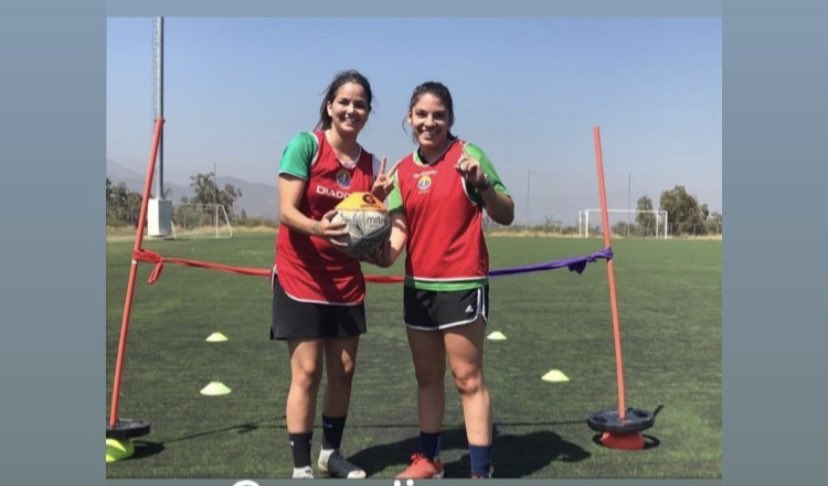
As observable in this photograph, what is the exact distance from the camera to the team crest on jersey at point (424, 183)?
401cm

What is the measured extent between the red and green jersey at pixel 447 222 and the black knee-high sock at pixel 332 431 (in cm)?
102

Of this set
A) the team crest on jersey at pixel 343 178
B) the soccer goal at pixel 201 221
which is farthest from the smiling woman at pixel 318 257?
the soccer goal at pixel 201 221

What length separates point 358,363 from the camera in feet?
24.9

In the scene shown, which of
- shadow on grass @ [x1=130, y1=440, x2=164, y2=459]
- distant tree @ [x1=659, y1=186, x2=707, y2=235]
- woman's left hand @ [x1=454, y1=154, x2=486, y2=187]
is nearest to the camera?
woman's left hand @ [x1=454, y1=154, x2=486, y2=187]

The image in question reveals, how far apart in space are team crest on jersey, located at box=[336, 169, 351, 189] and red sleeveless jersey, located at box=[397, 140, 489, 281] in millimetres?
328

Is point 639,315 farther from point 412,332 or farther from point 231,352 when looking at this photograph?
point 412,332

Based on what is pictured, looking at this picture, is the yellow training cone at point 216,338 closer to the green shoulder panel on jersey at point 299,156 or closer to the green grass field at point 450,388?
the green grass field at point 450,388

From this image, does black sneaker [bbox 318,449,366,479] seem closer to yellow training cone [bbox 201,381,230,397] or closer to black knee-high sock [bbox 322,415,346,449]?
black knee-high sock [bbox 322,415,346,449]

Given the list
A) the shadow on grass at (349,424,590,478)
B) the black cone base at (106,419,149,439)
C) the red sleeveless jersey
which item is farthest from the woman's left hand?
the black cone base at (106,419,149,439)

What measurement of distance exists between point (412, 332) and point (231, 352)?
4.21 meters

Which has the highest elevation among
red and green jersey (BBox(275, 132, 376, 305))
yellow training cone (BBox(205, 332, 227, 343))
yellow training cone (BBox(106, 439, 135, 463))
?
red and green jersey (BBox(275, 132, 376, 305))

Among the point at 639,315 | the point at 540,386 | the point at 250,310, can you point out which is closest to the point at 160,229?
the point at 250,310

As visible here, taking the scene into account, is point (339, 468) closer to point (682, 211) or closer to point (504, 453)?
point (504, 453)

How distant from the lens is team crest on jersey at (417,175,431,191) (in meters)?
4.01
